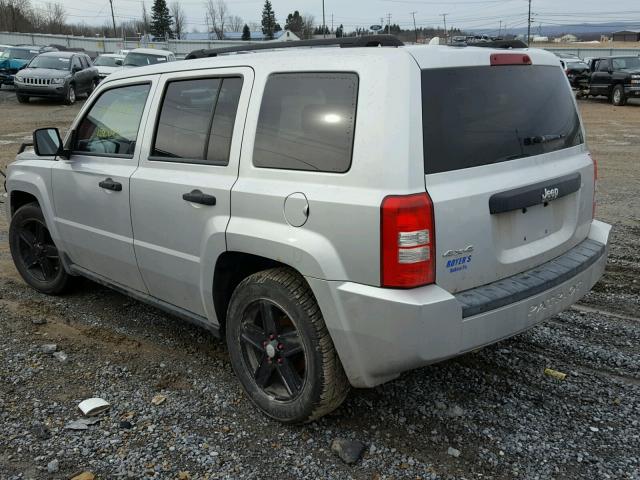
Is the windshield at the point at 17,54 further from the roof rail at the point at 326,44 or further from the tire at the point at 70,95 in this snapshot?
the roof rail at the point at 326,44

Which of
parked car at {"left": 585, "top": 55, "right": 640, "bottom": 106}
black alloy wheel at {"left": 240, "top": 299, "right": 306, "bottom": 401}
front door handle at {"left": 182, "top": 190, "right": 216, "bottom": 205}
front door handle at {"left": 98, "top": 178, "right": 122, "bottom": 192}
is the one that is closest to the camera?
black alloy wheel at {"left": 240, "top": 299, "right": 306, "bottom": 401}

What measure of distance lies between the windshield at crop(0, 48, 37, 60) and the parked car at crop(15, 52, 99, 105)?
20.6 ft

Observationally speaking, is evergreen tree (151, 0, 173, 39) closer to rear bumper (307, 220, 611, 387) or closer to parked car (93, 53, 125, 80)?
parked car (93, 53, 125, 80)

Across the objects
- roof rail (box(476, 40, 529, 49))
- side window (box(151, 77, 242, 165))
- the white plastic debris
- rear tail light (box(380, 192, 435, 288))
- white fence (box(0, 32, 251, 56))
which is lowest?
the white plastic debris

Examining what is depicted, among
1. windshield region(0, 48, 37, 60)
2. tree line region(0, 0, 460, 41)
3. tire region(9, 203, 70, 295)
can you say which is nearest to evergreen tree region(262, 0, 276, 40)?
tree line region(0, 0, 460, 41)

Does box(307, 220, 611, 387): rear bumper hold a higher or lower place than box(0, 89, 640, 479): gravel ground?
higher

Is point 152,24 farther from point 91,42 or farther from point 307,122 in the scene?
point 307,122

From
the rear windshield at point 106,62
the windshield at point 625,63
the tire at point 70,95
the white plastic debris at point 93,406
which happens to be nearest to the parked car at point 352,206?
the white plastic debris at point 93,406

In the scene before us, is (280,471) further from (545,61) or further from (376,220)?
(545,61)

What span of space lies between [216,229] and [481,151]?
1.42m

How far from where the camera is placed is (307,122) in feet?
9.76

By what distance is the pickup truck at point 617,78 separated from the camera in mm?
22641

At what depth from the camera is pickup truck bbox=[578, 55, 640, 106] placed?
22.6m

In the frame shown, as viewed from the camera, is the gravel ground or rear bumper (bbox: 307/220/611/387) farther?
the gravel ground
